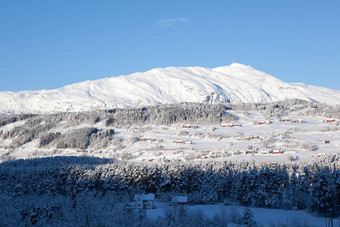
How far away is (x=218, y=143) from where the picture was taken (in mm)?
148250

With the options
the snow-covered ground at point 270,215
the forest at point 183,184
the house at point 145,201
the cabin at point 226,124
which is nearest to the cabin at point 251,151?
the forest at point 183,184

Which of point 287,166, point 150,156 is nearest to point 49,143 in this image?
point 150,156

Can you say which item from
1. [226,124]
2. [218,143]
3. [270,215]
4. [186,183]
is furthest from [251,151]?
[270,215]

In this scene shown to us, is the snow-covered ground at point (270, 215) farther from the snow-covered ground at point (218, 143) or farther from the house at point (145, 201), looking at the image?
the snow-covered ground at point (218, 143)

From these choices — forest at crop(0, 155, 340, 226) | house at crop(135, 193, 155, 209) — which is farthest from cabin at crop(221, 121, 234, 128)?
house at crop(135, 193, 155, 209)

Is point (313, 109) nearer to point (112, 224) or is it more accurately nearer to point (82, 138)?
point (82, 138)

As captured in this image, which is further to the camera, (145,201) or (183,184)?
(183,184)

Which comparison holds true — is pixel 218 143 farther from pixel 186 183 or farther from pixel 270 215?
pixel 270 215

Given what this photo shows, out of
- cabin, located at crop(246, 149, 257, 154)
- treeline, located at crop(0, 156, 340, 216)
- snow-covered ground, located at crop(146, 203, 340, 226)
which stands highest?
cabin, located at crop(246, 149, 257, 154)

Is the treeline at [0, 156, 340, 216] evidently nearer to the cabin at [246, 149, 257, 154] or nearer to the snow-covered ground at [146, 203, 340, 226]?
the snow-covered ground at [146, 203, 340, 226]

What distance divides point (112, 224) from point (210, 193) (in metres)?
38.0

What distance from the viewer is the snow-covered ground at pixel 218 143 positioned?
127 m

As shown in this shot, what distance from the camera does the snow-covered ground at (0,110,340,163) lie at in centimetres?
12681

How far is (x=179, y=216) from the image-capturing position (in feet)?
140
